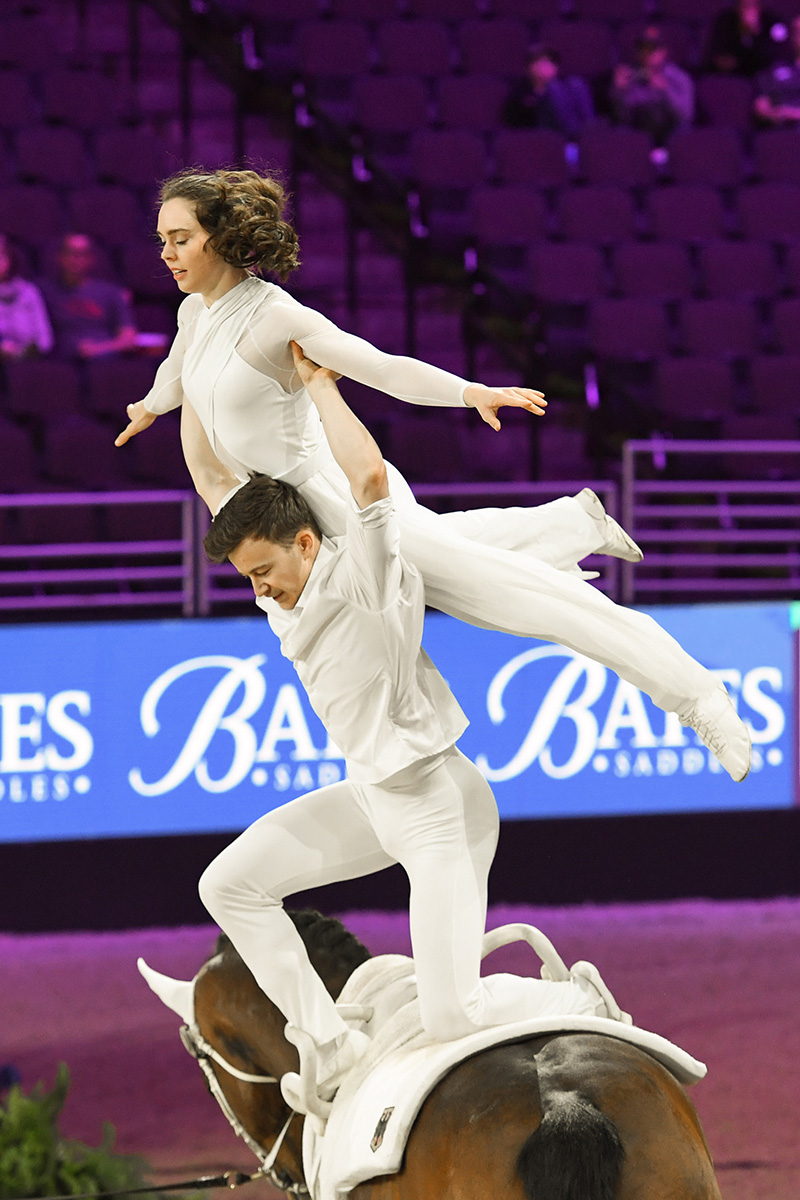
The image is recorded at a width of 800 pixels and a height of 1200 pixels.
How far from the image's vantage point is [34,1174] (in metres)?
4.00

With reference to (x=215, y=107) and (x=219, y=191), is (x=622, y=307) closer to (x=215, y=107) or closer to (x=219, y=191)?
(x=215, y=107)

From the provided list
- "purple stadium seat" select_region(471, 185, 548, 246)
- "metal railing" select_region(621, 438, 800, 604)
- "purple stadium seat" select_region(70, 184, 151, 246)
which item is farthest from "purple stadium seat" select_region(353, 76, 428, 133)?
"metal railing" select_region(621, 438, 800, 604)

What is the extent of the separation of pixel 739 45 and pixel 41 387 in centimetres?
581

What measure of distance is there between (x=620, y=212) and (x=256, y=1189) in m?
6.80

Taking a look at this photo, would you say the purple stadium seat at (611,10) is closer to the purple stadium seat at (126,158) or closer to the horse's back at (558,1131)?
the purple stadium seat at (126,158)

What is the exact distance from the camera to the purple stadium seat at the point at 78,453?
7.86 metres

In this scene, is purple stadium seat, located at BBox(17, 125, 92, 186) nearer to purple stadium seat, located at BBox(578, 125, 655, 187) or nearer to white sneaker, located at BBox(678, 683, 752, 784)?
purple stadium seat, located at BBox(578, 125, 655, 187)

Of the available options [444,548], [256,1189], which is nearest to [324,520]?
[444,548]

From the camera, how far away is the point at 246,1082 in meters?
3.26

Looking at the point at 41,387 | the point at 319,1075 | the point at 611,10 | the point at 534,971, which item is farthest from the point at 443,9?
the point at 319,1075

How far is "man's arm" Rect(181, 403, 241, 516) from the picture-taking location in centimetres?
297

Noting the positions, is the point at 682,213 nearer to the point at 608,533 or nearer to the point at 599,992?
the point at 608,533

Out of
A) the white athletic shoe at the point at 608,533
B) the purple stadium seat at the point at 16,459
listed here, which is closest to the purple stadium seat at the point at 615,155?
the purple stadium seat at the point at 16,459

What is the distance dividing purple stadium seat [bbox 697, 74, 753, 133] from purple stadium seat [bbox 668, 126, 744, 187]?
1.72 ft
